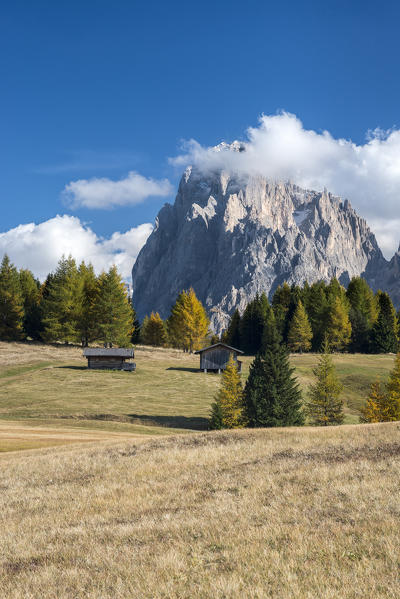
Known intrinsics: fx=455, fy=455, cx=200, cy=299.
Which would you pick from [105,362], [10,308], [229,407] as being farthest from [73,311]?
[229,407]

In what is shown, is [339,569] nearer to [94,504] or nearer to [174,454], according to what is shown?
[94,504]

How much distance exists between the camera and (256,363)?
1848 inches

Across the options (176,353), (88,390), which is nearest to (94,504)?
(88,390)

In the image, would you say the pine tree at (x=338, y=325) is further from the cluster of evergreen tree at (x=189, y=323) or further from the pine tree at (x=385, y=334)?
the cluster of evergreen tree at (x=189, y=323)

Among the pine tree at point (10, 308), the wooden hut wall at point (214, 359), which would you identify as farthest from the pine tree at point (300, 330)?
the pine tree at point (10, 308)

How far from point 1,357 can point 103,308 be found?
19.5m

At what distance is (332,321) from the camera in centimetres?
9100

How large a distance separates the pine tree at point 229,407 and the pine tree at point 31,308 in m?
53.7

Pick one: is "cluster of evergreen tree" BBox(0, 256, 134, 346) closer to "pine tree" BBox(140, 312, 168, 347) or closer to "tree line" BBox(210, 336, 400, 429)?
"pine tree" BBox(140, 312, 168, 347)

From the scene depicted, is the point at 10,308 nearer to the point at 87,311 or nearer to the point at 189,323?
the point at 87,311

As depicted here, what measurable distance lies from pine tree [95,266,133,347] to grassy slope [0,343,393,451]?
5972 mm

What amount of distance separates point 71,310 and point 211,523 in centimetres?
7914

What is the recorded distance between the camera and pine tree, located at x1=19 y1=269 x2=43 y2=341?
303 feet

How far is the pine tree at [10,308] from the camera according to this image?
289 ft
